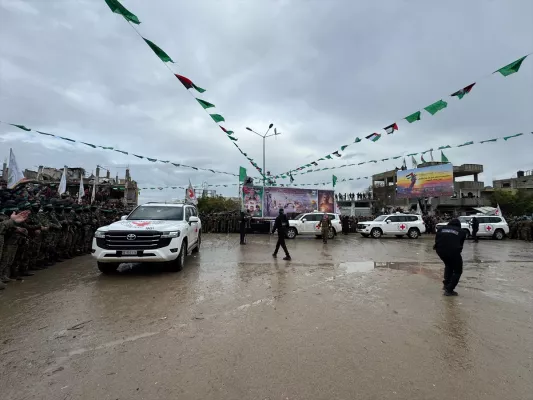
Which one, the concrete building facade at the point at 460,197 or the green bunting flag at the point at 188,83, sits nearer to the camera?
the green bunting flag at the point at 188,83

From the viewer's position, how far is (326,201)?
83.6 ft

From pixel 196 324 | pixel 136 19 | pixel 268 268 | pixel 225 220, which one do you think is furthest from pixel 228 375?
pixel 225 220

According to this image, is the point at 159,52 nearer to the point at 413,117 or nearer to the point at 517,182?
the point at 413,117

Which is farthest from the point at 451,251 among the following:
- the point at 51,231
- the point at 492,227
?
the point at 492,227

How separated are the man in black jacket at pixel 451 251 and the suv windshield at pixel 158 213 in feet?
19.9

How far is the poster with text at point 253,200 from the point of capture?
23.2 metres

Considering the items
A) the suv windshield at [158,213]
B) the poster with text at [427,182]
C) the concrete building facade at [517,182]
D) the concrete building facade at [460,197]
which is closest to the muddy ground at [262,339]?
the suv windshield at [158,213]

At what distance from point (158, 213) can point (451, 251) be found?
22.3 feet

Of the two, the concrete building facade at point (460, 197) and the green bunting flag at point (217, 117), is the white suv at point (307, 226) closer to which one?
the green bunting flag at point (217, 117)

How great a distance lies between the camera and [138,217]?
26.4ft

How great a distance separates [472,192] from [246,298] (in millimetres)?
51975

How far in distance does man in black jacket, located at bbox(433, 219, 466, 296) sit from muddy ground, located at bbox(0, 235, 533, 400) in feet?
0.94

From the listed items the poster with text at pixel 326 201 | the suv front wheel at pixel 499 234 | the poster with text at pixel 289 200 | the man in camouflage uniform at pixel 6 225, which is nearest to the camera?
the man in camouflage uniform at pixel 6 225

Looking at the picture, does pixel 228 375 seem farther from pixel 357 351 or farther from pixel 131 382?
pixel 357 351
